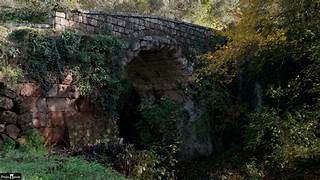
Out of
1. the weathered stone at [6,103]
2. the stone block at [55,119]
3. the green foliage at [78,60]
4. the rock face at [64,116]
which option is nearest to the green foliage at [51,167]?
the weathered stone at [6,103]

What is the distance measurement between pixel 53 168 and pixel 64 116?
11.2 feet

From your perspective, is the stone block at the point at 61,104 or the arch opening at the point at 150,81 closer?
the stone block at the point at 61,104

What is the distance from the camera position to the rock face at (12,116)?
26.8ft

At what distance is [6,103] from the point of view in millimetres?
8258

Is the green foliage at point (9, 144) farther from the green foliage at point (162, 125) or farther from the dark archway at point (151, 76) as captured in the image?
the green foliage at point (162, 125)

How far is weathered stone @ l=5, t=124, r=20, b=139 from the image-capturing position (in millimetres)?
8172

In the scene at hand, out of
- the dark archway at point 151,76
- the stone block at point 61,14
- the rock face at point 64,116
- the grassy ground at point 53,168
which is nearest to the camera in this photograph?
the grassy ground at point 53,168

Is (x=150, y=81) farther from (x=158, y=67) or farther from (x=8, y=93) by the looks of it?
(x=8, y=93)

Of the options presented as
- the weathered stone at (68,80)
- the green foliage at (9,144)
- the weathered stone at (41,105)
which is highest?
the weathered stone at (68,80)

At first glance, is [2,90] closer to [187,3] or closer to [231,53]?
[231,53]

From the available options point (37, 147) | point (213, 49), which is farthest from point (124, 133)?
point (37, 147)

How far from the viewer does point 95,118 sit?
9695 millimetres

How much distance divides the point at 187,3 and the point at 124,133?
714cm

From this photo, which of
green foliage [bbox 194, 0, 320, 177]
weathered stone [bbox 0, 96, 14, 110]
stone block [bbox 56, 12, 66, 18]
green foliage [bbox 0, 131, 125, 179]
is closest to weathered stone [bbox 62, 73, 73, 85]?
weathered stone [bbox 0, 96, 14, 110]
